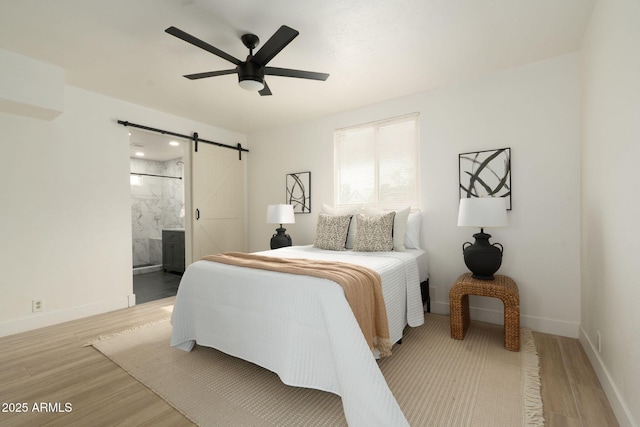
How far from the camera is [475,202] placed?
2.53 meters

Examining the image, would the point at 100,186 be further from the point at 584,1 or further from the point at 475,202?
the point at 584,1

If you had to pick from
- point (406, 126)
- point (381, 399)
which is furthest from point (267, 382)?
point (406, 126)

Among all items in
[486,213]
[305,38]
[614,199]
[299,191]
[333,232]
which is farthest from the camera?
[299,191]

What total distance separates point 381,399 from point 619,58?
7.30 feet

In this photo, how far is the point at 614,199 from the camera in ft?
5.60

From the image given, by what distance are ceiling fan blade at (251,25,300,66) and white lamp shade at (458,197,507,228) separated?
6.35 feet

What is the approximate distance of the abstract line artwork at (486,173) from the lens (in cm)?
290

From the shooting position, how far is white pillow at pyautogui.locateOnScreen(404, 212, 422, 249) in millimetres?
3305

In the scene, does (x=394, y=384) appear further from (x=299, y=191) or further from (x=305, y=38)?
(x=299, y=191)

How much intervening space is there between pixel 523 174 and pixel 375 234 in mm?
1530

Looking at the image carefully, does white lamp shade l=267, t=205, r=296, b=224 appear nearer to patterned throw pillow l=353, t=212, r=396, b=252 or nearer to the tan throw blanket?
patterned throw pillow l=353, t=212, r=396, b=252

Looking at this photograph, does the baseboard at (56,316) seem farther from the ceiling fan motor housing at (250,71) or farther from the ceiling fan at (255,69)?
the ceiling fan motor housing at (250,71)

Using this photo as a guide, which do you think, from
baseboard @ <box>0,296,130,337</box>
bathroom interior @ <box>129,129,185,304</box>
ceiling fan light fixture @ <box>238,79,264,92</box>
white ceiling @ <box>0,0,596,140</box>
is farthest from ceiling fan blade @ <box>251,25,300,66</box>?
bathroom interior @ <box>129,129,185,304</box>

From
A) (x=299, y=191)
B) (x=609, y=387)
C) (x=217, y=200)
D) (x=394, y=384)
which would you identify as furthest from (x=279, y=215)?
(x=609, y=387)
